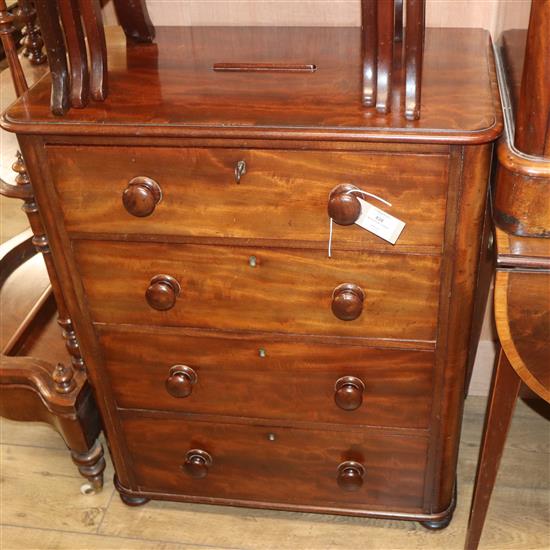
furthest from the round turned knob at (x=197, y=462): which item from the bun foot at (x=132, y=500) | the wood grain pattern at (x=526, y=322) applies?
the wood grain pattern at (x=526, y=322)

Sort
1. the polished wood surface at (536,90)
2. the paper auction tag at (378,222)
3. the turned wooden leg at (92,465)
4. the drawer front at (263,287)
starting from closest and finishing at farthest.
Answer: the polished wood surface at (536,90)
the paper auction tag at (378,222)
the drawer front at (263,287)
the turned wooden leg at (92,465)

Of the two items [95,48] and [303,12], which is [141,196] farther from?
[303,12]

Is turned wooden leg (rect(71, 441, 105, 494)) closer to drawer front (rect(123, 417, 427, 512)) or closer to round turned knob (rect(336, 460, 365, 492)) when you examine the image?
drawer front (rect(123, 417, 427, 512))

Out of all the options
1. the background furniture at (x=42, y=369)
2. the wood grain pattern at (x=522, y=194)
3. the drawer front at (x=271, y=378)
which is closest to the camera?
the wood grain pattern at (x=522, y=194)

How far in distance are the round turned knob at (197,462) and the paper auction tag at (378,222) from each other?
766 mm

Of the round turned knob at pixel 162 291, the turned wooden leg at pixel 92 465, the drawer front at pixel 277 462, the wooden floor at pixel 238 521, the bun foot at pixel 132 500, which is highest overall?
the round turned knob at pixel 162 291

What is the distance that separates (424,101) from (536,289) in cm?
38

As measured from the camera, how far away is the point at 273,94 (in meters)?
1.44

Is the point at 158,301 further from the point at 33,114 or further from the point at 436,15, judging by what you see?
the point at 436,15

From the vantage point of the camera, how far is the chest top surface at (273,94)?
131 centimetres

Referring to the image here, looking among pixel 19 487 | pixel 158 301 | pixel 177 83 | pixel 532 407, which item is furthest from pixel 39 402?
pixel 532 407

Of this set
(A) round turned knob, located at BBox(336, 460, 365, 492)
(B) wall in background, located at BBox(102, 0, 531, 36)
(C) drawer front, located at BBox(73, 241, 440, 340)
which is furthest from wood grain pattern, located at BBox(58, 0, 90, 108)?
(A) round turned knob, located at BBox(336, 460, 365, 492)

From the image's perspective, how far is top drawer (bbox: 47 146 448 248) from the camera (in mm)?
1351

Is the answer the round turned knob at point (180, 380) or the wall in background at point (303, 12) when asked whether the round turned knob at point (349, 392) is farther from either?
the wall in background at point (303, 12)
